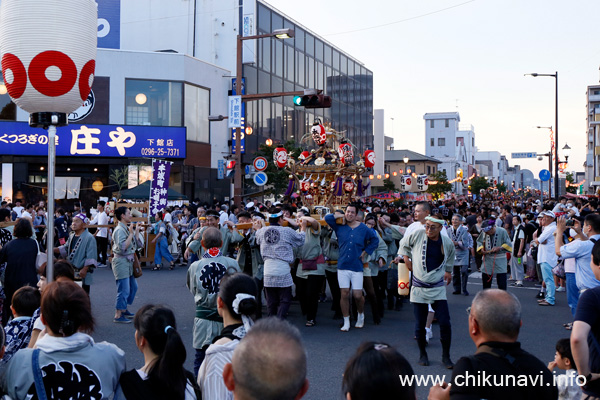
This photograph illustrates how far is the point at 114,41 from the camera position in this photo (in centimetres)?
3108

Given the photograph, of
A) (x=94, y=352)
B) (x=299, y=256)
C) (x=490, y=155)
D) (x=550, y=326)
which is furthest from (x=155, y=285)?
(x=490, y=155)

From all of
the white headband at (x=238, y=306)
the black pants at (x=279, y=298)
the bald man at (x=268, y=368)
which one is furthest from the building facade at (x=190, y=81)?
the bald man at (x=268, y=368)

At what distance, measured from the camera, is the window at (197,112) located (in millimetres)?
30000

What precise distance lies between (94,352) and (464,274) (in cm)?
1036

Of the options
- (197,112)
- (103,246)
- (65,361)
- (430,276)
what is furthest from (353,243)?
(197,112)

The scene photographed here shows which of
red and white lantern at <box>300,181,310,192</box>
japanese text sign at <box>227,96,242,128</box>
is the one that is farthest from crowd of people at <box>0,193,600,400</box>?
japanese text sign at <box>227,96,242,128</box>

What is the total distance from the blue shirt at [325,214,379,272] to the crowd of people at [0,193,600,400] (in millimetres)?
18

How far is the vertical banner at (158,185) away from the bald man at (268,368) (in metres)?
13.2

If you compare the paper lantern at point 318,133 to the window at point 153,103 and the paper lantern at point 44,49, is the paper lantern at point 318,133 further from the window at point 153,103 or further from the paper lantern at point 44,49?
the window at point 153,103

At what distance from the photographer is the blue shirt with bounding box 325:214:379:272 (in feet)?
28.0

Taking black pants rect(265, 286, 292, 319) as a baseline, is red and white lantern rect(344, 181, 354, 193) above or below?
above

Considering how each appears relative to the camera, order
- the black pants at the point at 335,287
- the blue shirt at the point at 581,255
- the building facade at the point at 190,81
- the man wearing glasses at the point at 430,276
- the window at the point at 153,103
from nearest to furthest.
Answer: the man wearing glasses at the point at 430,276 < the blue shirt at the point at 581,255 < the black pants at the point at 335,287 < the building facade at the point at 190,81 < the window at the point at 153,103

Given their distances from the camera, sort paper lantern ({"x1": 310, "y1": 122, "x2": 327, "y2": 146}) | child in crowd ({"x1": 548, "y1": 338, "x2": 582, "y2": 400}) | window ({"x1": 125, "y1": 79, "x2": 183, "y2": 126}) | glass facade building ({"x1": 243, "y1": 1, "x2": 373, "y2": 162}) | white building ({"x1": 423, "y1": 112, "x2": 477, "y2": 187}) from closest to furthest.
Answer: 1. child in crowd ({"x1": 548, "y1": 338, "x2": 582, "y2": 400})
2. paper lantern ({"x1": 310, "y1": 122, "x2": 327, "y2": 146})
3. window ({"x1": 125, "y1": 79, "x2": 183, "y2": 126})
4. glass facade building ({"x1": 243, "y1": 1, "x2": 373, "y2": 162})
5. white building ({"x1": 423, "y1": 112, "x2": 477, "y2": 187})

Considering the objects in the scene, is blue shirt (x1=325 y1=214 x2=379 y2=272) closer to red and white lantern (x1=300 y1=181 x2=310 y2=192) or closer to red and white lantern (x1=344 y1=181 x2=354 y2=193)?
red and white lantern (x1=300 y1=181 x2=310 y2=192)
